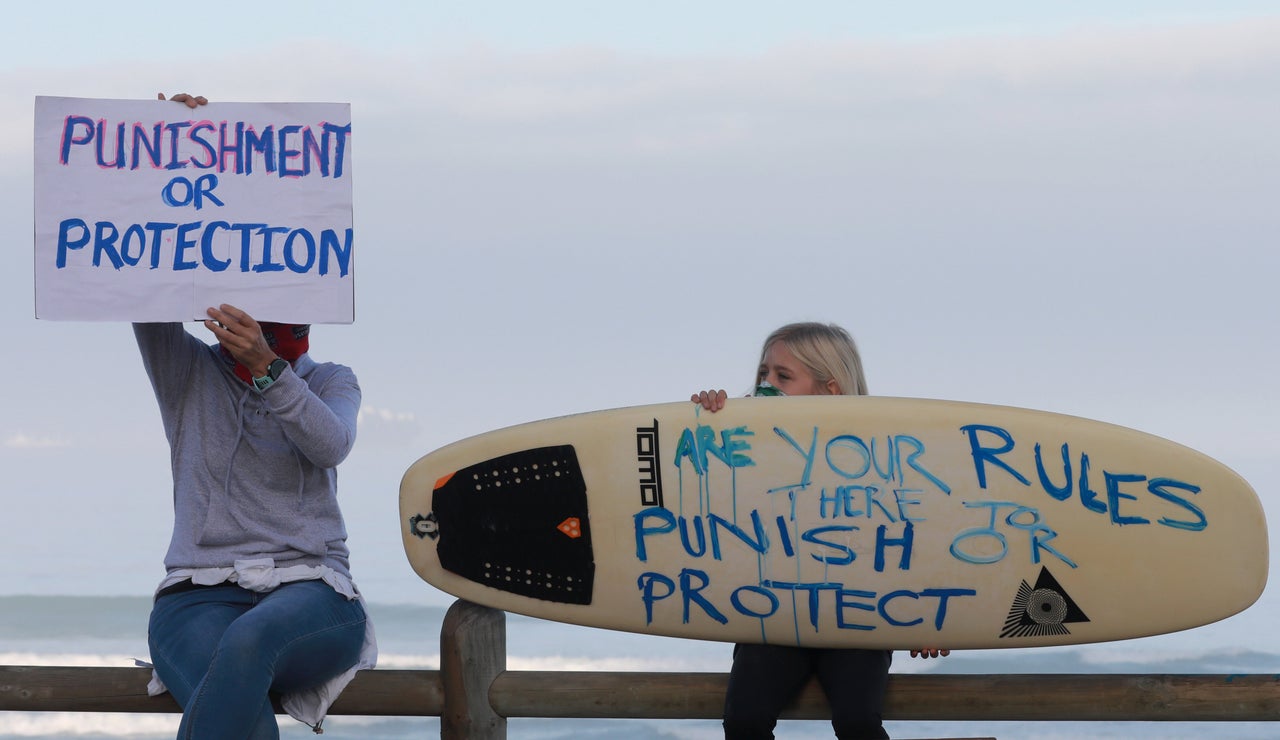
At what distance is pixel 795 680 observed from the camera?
2404 mm

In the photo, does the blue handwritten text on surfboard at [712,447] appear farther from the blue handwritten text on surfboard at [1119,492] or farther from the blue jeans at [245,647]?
the blue jeans at [245,647]

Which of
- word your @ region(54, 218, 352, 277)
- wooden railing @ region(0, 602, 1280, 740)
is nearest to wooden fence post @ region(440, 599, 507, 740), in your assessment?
wooden railing @ region(0, 602, 1280, 740)

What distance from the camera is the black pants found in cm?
231

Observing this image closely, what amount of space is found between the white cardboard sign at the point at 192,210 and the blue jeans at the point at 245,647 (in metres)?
0.50

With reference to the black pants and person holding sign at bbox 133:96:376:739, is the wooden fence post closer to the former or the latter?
person holding sign at bbox 133:96:376:739

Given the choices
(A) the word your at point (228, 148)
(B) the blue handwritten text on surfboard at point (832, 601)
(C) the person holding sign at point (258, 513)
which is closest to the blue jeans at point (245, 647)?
(C) the person holding sign at point (258, 513)

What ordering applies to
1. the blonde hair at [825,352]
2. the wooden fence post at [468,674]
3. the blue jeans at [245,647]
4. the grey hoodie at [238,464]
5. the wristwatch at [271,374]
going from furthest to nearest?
the blonde hair at [825,352] → the wooden fence post at [468,674] → the grey hoodie at [238,464] → the wristwatch at [271,374] → the blue jeans at [245,647]

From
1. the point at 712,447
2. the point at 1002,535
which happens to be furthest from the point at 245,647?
the point at 1002,535

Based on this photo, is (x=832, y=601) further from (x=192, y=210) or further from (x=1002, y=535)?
(x=192, y=210)

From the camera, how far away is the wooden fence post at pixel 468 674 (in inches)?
98.9

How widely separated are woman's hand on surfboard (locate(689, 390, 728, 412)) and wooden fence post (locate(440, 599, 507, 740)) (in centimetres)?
57

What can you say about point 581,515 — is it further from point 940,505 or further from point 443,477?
point 940,505

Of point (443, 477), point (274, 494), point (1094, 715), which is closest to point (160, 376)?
point (274, 494)

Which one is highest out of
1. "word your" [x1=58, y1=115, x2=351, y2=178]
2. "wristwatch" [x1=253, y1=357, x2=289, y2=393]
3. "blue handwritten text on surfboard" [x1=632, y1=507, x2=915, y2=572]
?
"word your" [x1=58, y1=115, x2=351, y2=178]
